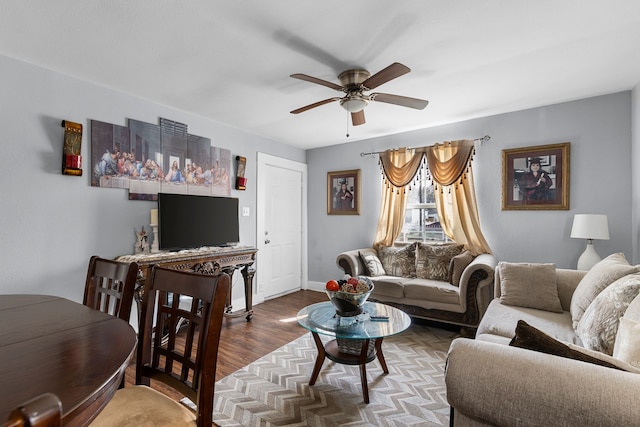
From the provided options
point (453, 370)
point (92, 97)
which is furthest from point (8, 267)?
point (453, 370)

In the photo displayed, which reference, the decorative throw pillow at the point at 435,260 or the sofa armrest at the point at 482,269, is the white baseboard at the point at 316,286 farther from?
the sofa armrest at the point at 482,269

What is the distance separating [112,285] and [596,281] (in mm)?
2971

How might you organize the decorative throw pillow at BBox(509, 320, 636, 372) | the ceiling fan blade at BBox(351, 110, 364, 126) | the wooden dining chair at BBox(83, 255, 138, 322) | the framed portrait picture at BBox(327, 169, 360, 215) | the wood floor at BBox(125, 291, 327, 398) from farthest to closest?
the framed portrait picture at BBox(327, 169, 360, 215) < the ceiling fan blade at BBox(351, 110, 364, 126) < the wood floor at BBox(125, 291, 327, 398) < the wooden dining chair at BBox(83, 255, 138, 322) < the decorative throw pillow at BBox(509, 320, 636, 372)

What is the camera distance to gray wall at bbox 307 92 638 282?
307 centimetres

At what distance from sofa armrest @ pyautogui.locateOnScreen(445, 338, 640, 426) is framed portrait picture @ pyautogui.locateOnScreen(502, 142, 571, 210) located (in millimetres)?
2943

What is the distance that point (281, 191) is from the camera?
4.86m

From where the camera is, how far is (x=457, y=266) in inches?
135

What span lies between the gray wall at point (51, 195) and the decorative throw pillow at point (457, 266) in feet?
10.4

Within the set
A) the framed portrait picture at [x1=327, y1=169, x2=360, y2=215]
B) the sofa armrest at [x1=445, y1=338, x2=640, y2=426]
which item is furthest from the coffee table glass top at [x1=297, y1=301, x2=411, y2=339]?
the framed portrait picture at [x1=327, y1=169, x2=360, y2=215]

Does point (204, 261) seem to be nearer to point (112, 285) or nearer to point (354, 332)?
point (112, 285)

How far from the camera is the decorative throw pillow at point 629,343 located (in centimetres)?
115

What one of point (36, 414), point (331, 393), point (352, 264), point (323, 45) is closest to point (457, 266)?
point (352, 264)

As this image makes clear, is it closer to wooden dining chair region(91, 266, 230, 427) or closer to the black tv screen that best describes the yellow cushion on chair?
wooden dining chair region(91, 266, 230, 427)

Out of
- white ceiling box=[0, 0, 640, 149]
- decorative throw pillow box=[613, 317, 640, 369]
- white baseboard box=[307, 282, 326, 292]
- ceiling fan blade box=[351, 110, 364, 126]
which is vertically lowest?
white baseboard box=[307, 282, 326, 292]
